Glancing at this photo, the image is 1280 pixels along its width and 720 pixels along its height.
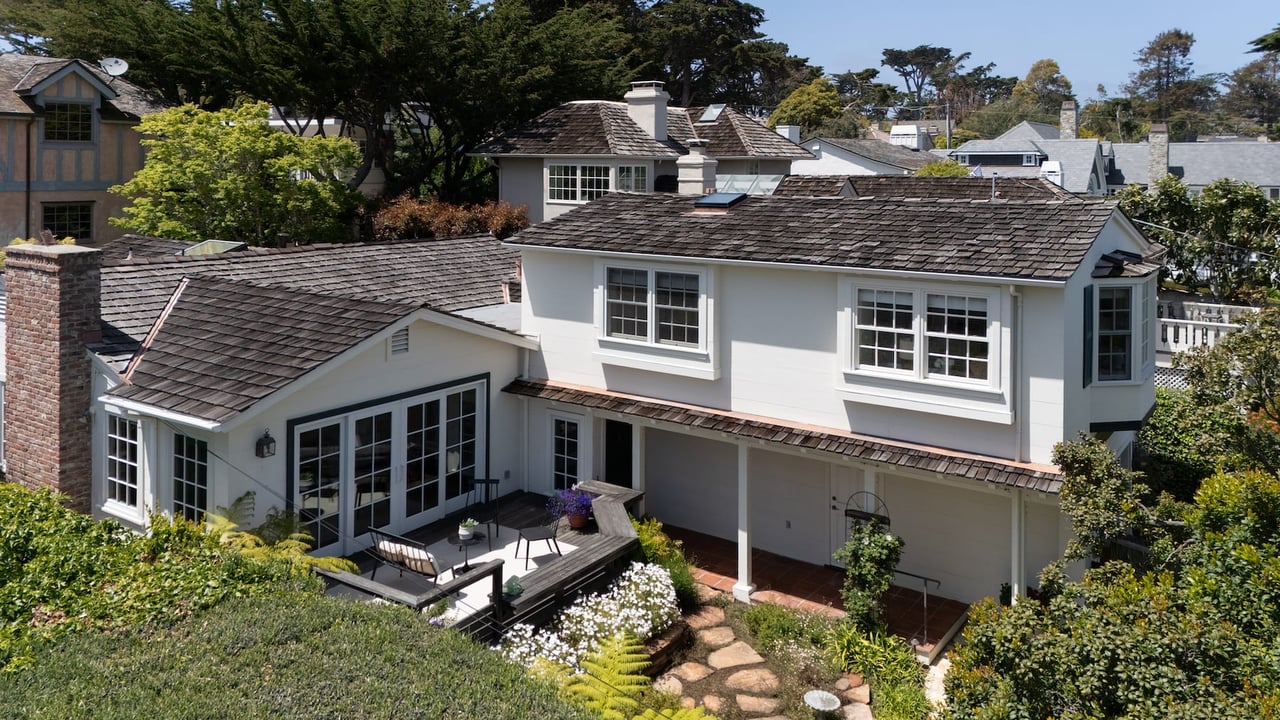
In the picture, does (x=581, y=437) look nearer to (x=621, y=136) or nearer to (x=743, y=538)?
(x=743, y=538)

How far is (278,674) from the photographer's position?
7391mm

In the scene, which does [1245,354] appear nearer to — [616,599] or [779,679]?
[779,679]

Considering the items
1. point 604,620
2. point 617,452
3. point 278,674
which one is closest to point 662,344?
point 617,452

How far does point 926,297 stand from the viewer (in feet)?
43.9

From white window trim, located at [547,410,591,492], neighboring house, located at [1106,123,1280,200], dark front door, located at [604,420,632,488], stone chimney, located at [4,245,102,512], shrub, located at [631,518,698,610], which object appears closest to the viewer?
stone chimney, located at [4,245,102,512]

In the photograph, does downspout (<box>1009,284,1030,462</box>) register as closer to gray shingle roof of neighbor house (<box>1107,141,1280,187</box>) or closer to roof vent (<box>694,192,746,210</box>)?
roof vent (<box>694,192,746,210</box>)

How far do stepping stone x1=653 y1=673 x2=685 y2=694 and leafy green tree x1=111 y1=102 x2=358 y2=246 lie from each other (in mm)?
19898

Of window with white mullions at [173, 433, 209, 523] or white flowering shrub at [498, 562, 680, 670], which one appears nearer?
white flowering shrub at [498, 562, 680, 670]

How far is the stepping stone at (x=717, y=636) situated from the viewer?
44.3 feet

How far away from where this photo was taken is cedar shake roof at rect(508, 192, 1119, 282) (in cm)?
1293

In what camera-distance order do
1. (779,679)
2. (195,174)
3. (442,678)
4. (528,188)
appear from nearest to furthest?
(442,678)
(779,679)
(195,174)
(528,188)

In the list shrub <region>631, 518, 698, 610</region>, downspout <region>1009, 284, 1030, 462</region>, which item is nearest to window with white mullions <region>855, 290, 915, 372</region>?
downspout <region>1009, 284, 1030, 462</region>

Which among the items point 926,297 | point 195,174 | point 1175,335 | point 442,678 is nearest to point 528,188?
point 195,174

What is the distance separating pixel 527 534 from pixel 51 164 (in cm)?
2529
